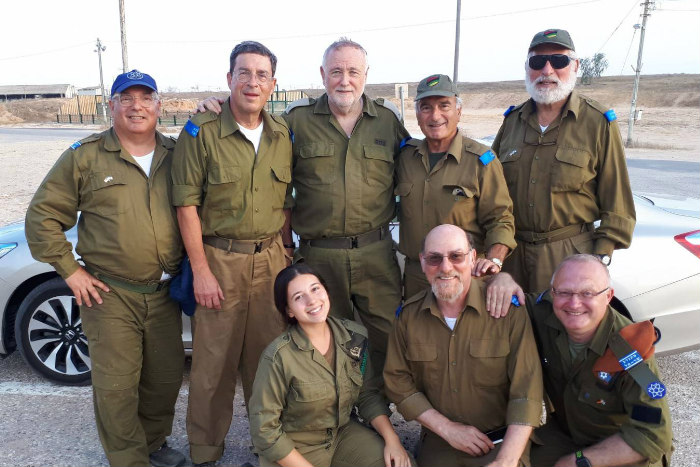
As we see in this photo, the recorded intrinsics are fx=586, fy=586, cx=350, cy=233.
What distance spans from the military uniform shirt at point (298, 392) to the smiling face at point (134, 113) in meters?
1.20

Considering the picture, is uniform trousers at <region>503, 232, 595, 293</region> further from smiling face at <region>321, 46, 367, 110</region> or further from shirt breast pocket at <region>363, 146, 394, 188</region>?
smiling face at <region>321, 46, 367, 110</region>

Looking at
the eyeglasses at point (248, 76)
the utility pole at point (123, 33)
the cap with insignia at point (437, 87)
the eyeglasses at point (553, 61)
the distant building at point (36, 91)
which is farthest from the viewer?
the distant building at point (36, 91)

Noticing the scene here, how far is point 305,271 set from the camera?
104 inches

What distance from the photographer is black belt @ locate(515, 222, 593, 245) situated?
10.3ft

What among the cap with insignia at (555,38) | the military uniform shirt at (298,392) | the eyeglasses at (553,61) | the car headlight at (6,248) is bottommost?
the military uniform shirt at (298,392)

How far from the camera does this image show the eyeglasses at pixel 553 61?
10.0 feet

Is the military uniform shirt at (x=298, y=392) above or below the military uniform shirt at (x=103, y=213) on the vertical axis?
below

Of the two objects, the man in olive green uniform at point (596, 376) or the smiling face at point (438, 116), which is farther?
the smiling face at point (438, 116)

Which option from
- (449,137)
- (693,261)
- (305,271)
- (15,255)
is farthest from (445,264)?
(15,255)

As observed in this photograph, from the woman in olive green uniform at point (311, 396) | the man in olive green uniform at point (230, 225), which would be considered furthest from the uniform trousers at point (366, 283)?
the woman in olive green uniform at point (311, 396)

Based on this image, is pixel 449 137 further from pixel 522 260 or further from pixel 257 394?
pixel 257 394

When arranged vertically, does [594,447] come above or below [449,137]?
below

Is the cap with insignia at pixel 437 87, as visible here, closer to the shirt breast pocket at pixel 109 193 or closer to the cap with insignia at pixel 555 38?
the cap with insignia at pixel 555 38

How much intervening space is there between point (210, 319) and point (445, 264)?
1269 mm
